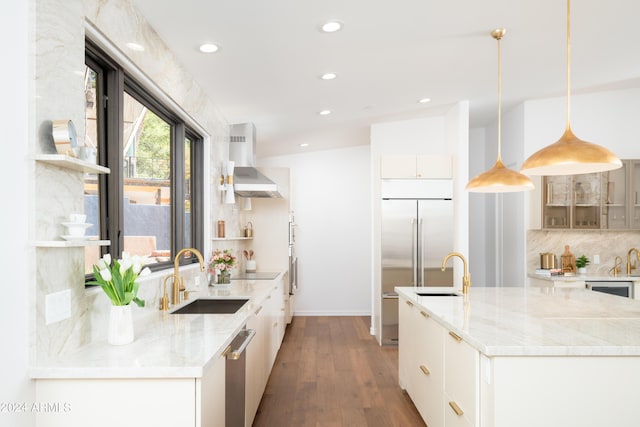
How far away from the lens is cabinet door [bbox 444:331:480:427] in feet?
6.71

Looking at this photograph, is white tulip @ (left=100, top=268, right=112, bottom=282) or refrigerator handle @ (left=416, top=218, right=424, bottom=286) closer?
white tulip @ (left=100, top=268, right=112, bottom=282)

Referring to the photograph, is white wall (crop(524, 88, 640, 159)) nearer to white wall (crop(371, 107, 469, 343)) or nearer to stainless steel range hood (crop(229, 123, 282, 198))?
white wall (crop(371, 107, 469, 343))

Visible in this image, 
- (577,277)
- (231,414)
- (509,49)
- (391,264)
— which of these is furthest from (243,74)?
(577,277)

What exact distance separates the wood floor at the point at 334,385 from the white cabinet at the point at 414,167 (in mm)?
2065

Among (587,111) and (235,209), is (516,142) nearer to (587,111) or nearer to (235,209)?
(587,111)

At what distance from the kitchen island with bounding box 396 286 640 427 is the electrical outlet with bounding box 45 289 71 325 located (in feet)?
5.64

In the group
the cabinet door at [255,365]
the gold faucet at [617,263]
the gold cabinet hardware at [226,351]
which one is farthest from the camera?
the gold faucet at [617,263]

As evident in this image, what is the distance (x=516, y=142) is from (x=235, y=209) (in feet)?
11.9

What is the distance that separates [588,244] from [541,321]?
3.68 meters

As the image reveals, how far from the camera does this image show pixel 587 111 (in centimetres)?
540

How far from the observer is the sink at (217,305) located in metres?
3.22

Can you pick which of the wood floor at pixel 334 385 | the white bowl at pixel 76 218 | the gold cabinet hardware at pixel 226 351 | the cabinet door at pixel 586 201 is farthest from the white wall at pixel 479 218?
the white bowl at pixel 76 218

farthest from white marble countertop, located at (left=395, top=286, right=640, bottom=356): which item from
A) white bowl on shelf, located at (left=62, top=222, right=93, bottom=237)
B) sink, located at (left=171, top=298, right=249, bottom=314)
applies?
white bowl on shelf, located at (left=62, top=222, right=93, bottom=237)

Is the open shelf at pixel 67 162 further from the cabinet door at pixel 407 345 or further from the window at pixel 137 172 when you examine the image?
the cabinet door at pixel 407 345
